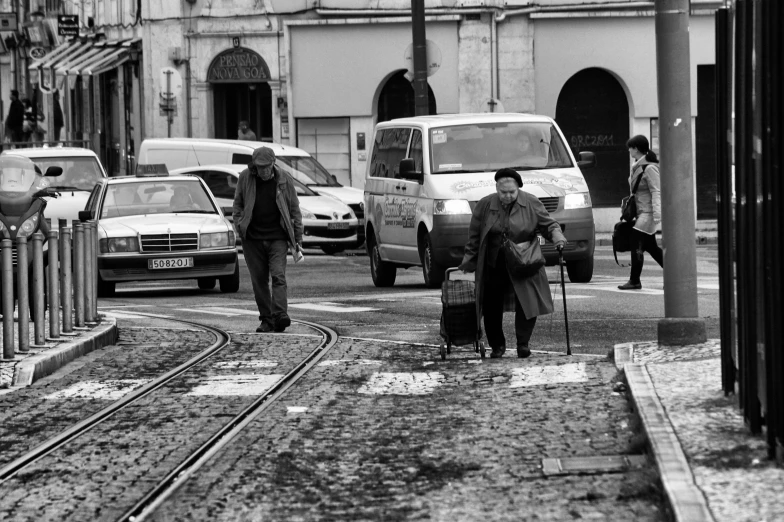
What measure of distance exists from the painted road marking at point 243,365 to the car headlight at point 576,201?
24.6ft

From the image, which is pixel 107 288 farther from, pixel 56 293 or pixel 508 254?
pixel 508 254

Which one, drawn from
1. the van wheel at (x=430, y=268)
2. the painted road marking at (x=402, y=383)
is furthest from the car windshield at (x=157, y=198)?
the painted road marking at (x=402, y=383)

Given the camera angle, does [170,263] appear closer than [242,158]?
Yes

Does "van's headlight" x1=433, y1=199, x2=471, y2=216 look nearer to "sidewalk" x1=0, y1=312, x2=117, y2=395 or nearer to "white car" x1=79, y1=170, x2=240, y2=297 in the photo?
"white car" x1=79, y1=170, x2=240, y2=297

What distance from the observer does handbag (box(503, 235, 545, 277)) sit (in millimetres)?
12641

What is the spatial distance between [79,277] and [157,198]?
6847 mm

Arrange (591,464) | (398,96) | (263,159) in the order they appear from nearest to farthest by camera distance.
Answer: (591,464), (263,159), (398,96)

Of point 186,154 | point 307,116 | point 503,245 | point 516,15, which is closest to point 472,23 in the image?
point 516,15

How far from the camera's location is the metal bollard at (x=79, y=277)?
49.1 feet

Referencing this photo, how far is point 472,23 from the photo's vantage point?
124 ft

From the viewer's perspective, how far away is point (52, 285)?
1389cm


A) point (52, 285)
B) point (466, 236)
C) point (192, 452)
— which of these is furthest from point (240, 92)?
point (192, 452)

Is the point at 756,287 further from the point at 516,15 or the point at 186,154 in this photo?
the point at 516,15

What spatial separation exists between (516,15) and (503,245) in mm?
25381
